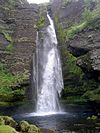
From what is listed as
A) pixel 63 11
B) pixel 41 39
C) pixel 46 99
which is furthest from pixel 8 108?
pixel 63 11

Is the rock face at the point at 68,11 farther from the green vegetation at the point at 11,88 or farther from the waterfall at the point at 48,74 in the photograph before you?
the green vegetation at the point at 11,88

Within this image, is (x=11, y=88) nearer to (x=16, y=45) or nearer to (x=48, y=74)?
(x=48, y=74)

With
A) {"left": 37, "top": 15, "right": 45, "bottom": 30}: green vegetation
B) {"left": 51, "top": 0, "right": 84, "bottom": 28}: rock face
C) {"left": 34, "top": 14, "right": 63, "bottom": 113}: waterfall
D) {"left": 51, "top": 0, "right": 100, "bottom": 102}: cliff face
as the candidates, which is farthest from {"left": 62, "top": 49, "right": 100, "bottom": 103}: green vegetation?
{"left": 37, "top": 15, "right": 45, "bottom": 30}: green vegetation

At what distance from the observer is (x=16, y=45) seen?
52.8 metres

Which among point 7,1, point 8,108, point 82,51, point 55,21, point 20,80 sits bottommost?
point 8,108

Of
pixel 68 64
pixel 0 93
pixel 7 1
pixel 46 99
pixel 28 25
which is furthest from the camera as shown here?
pixel 7 1

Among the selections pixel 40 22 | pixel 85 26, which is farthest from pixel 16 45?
pixel 85 26

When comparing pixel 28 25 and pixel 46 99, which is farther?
pixel 28 25

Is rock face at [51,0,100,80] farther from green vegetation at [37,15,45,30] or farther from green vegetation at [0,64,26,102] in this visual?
green vegetation at [37,15,45,30]

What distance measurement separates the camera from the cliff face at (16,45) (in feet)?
136

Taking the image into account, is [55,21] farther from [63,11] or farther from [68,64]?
[68,64]

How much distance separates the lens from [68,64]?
47656mm

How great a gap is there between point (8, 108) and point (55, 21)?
900 inches

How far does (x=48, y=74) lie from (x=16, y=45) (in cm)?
924
